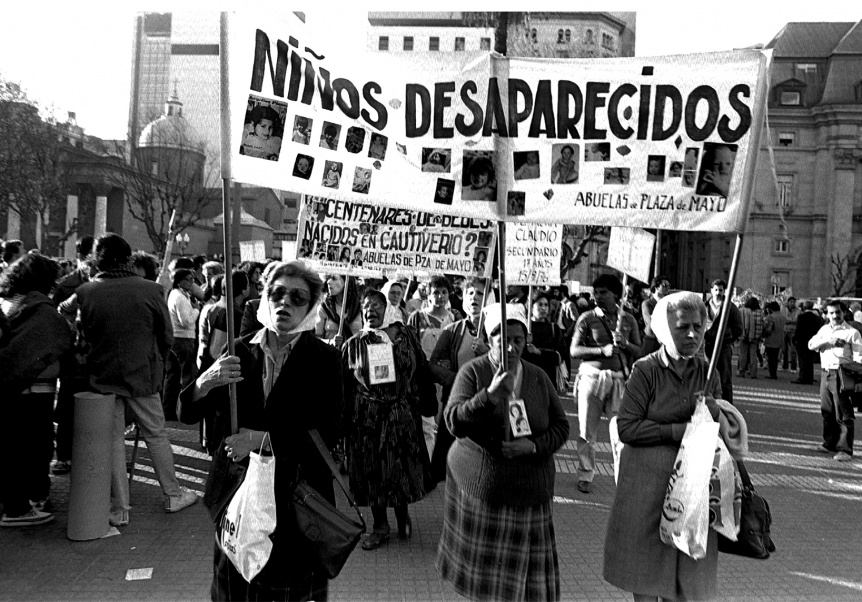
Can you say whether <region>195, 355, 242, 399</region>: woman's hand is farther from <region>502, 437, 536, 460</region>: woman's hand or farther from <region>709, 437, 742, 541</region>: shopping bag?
<region>709, 437, 742, 541</region>: shopping bag

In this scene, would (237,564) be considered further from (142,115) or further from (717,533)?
(142,115)

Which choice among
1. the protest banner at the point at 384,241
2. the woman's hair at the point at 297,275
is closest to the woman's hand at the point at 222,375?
the woman's hair at the point at 297,275

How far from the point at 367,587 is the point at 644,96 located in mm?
3391

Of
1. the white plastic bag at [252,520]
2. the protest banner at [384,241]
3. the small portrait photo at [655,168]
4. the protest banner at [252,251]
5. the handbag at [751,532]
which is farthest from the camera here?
the protest banner at [252,251]

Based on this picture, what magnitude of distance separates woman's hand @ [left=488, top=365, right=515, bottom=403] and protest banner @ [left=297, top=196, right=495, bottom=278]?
401 cm

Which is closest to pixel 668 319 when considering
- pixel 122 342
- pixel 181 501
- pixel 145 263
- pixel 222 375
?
pixel 222 375

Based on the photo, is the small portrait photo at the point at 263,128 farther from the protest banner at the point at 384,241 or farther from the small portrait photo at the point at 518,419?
the protest banner at the point at 384,241

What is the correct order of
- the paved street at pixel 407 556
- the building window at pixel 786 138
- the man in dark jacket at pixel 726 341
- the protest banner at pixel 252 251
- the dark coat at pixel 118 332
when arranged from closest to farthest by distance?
the paved street at pixel 407 556 → the dark coat at pixel 118 332 → the man in dark jacket at pixel 726 341 → the protest banner at pixel 252 251 → the building window at pixel 786 138

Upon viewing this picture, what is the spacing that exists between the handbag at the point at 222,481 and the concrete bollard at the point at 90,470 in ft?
9.46

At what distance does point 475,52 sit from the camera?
4.03 meters

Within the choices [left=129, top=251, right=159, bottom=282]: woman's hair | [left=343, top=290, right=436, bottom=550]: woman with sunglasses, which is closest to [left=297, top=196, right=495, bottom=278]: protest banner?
[left=129, top=251, right=159, bottom=282]: woman's hair

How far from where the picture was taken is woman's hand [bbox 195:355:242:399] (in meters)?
3.44

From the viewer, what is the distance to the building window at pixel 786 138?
182 feet

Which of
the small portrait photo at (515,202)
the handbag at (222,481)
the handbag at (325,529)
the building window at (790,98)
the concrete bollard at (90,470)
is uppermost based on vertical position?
the building window at (790,98)
